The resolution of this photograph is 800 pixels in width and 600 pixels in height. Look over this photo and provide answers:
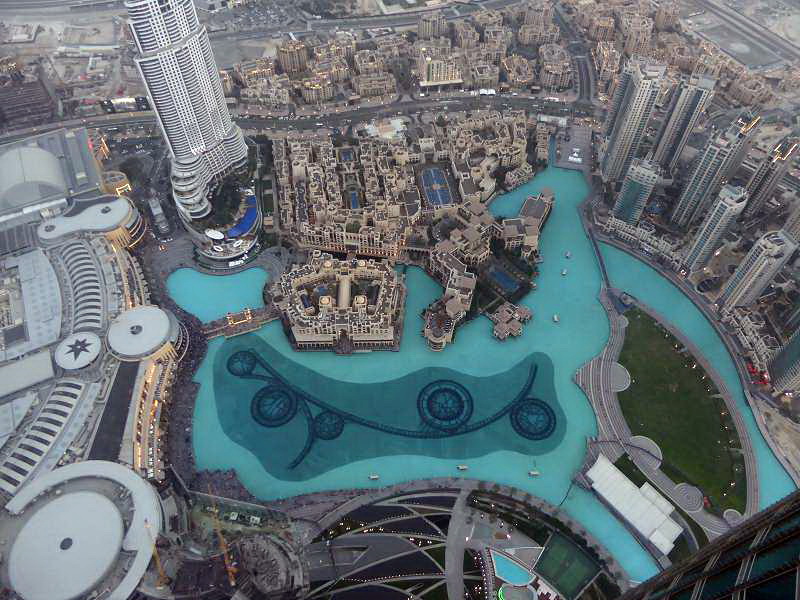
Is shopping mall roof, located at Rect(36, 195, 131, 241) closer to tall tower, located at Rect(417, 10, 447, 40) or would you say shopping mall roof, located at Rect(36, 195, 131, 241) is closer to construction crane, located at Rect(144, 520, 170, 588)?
construction crane, located at Rect(144, 520, 170, 588)

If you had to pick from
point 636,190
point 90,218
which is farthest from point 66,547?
point 636,190

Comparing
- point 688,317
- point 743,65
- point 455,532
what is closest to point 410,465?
point 455,532

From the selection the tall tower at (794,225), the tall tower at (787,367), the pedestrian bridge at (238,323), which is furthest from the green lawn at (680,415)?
the pedestrian bridge at (238,323)

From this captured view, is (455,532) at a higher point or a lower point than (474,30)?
lower

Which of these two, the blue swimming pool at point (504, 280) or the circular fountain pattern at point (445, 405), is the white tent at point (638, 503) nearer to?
the circular fountain pattern at point (445, 405)

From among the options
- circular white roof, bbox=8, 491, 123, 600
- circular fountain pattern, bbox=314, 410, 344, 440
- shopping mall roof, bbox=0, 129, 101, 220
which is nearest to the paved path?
circular fountain pattern, bbox=314, 410, 344, 440

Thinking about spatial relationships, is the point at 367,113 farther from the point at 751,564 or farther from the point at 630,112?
the point at 751,564

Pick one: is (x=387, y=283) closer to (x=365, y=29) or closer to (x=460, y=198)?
(x=460, y=198)
